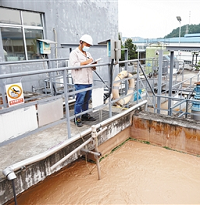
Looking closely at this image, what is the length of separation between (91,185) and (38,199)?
944mm

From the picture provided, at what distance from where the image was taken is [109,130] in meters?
4.39

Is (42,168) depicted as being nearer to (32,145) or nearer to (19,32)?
(32,145)

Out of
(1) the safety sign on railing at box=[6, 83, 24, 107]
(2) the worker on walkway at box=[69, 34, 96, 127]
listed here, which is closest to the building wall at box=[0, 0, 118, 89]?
(2) the worker on walkway at box=[69, 34, 96, 127]

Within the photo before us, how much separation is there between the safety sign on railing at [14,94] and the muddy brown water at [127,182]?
187cm

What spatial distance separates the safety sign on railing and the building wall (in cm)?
484

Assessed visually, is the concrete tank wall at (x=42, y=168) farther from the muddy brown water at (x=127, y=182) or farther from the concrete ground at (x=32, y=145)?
the muddy brown water at (x=127, y=182)

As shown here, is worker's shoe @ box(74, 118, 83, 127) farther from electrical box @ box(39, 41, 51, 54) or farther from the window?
the window

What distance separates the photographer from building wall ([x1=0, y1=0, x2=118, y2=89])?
7721 millimetres

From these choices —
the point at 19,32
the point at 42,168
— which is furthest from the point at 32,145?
the point at 19,32

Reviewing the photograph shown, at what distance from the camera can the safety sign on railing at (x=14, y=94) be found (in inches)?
99.1

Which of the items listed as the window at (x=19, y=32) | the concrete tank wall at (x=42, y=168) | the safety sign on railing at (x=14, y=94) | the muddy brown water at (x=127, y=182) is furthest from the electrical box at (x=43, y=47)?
the safety sign on railing at (x=14, y=94)

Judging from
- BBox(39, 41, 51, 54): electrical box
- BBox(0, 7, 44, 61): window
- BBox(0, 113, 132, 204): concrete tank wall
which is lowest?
BBox(0, 113, 132, 204): concrete tank wall

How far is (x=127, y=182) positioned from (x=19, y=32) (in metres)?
6.41

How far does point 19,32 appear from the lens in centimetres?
743
